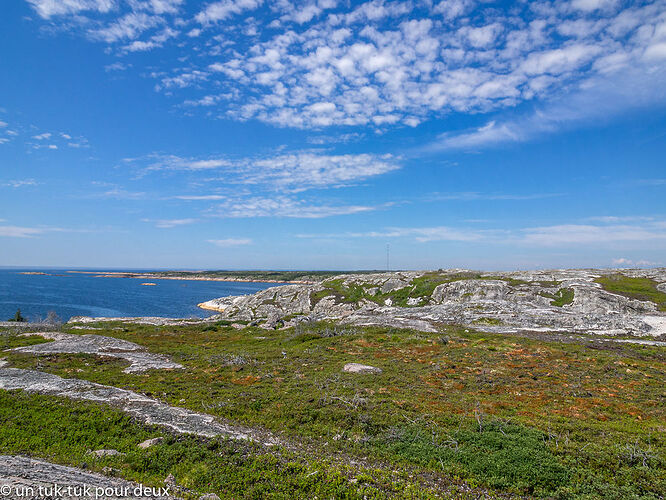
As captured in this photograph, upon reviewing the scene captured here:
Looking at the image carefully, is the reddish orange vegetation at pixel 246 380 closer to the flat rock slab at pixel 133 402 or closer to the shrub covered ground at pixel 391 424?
the shrub covered ground at pixel 391 424

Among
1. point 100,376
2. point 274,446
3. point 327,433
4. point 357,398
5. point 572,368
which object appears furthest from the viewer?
point 572,368

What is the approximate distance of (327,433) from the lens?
56.2ft

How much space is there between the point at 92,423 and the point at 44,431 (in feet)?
6.50

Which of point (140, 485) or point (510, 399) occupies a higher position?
point (140, 485)

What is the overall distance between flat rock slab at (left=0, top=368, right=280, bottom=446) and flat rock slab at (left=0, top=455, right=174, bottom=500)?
15.5ft

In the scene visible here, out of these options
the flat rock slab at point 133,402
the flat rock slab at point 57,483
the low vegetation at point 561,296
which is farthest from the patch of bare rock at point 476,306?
the flat rock slab at point 57,483

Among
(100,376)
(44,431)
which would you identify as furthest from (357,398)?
(100,376)

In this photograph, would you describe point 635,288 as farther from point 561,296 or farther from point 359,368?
point 359,368

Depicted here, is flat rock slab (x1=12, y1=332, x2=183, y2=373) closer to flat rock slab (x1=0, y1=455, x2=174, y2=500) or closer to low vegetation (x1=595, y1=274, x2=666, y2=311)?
flat rock slab (x1=0, y1=455, x2=174, y2=500)

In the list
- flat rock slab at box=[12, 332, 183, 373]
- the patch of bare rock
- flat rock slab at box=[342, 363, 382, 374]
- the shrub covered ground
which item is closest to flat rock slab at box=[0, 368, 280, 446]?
the shrub covered ground

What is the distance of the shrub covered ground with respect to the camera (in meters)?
12.9

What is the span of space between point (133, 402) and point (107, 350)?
21.9 m

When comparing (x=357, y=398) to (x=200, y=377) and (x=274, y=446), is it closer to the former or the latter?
(x=274, y=446)

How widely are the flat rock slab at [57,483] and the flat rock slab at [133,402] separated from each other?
4733mm
